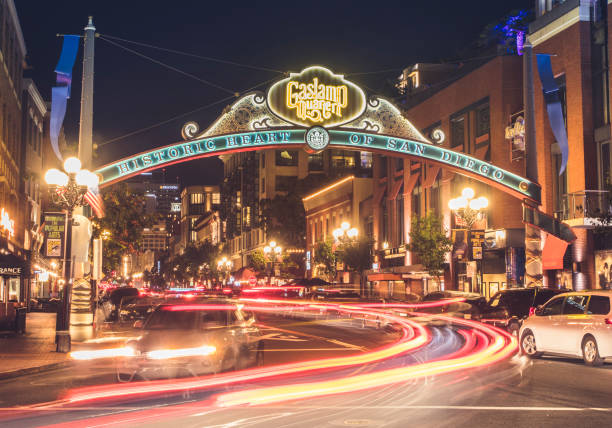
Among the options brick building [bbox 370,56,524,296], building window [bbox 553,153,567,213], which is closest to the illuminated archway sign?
brick building [bbox 370,56,524,296]

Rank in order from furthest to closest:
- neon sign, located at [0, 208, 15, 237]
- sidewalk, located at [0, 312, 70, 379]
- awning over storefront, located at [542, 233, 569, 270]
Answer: neon sign, located at [0, 208, 15, 237], awning over storefront, located at [542, 233, 569, 270], sidewalk, located at [0, 312, 70, 379]

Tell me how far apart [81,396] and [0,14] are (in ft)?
101

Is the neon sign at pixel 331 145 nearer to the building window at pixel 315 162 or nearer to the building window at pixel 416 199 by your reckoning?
the building window at pixel 416 199

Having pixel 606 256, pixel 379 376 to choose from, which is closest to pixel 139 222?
pixel 606 256

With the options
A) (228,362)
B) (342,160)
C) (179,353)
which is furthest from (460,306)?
(342,160)

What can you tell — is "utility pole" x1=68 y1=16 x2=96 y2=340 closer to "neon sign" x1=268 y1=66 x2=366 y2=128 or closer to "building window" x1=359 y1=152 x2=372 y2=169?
"neon sign" x1=268 y1=66 x2=366 y2=128

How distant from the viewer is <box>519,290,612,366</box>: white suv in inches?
675

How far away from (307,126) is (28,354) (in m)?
12.9

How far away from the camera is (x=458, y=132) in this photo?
50750 mm

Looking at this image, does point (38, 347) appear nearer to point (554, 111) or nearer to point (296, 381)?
point (296, 381)

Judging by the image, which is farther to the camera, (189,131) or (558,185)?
(558,185)

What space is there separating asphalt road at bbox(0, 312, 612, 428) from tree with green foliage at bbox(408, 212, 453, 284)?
30170 mm

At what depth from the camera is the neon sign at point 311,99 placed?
29.4m

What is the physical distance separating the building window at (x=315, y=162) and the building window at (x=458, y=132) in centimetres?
5904
